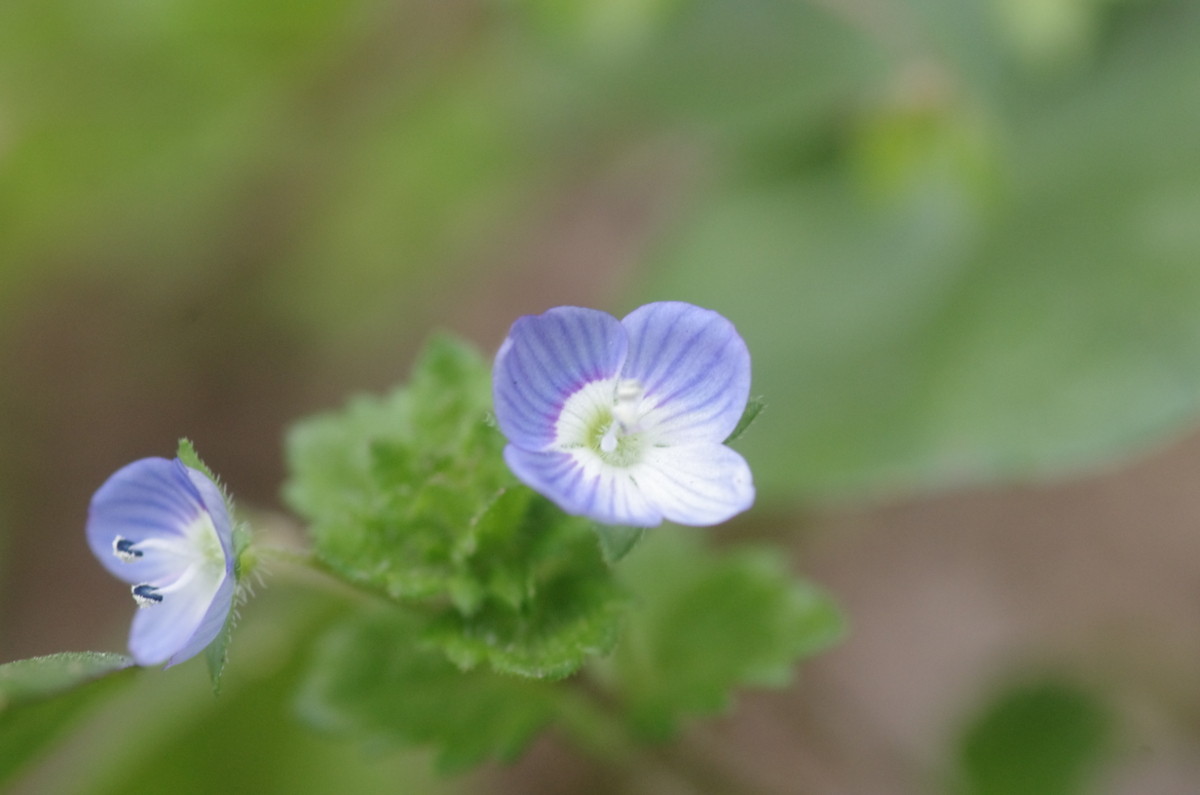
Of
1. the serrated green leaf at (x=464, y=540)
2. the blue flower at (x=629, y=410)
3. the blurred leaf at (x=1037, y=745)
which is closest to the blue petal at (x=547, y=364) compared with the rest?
the blue flower at (x=629, y=410)

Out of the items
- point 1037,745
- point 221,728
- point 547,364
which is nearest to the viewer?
point 547,364

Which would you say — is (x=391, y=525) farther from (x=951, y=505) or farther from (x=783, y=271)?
(x=951, y=505)

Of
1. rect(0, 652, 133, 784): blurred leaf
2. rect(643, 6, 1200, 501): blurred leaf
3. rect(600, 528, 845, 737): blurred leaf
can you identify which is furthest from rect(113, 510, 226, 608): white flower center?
rect(643, 6, 1200, 501): blurred leaf

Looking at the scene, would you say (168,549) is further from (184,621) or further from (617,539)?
(617,539)

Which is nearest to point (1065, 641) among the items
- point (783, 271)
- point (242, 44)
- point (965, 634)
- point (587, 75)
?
point (965, 634)

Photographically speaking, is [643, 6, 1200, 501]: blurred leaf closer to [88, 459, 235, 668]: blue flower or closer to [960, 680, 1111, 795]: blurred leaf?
[960, 680, 1111, 795]: blurred leaf

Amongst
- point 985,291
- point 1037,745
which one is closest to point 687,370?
point 985,291

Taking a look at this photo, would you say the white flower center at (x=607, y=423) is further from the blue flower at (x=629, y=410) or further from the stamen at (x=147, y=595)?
the stamen at (x=147, y=595)
